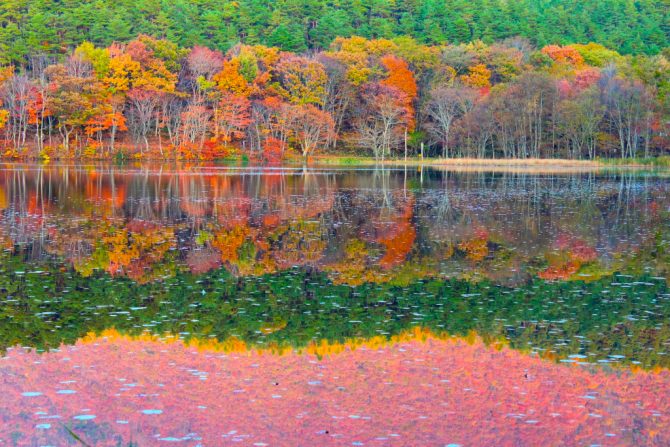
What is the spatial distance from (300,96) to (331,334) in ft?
230

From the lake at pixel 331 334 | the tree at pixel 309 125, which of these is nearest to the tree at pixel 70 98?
the tree at pixel 309 125

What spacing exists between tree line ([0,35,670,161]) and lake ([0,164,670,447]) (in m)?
50.6

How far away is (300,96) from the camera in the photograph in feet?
261

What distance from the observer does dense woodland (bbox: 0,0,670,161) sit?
71125mm

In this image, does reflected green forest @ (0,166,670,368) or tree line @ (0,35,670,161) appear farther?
tree line @ (0,35,670,161)

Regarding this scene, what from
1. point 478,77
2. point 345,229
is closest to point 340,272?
point 345,229

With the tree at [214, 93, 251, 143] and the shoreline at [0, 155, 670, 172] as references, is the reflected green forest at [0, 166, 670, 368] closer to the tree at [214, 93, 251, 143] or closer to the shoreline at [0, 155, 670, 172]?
the shoreline at [0, 155, 670, 172]

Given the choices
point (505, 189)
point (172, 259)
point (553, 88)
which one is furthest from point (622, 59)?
point (172, 259)

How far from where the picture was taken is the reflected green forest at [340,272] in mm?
11500

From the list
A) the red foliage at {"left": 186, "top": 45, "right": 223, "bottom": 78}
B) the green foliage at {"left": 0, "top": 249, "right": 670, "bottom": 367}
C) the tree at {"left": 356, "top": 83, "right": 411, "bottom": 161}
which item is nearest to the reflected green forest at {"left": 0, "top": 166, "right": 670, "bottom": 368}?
the green foliage at {"left": 0, "top": 249, "right": 670, "bottom": 367}

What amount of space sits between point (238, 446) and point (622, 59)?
8824cm

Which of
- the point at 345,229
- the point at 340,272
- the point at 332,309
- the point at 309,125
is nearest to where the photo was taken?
the point at 332,309

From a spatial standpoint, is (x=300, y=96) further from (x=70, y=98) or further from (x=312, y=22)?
(x=312, y=22)

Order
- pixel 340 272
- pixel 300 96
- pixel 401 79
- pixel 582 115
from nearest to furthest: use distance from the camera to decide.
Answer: pixel 340 272
pixel 582 115
pixel 300 96
pixel 401 79
